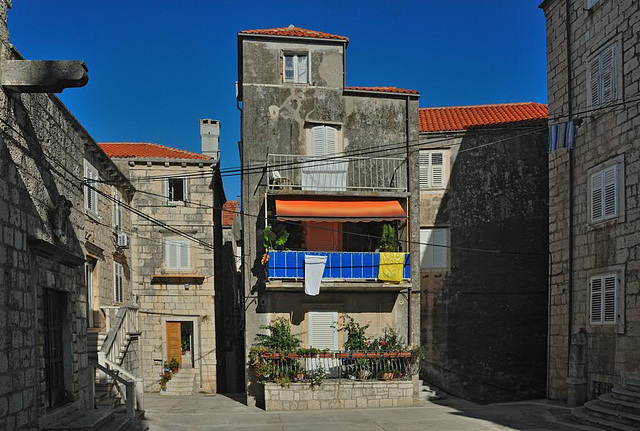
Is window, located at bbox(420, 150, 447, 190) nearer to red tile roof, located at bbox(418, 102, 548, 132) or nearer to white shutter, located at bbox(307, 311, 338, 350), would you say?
red tile roof, located at bbox(418, 102, 548, 132)

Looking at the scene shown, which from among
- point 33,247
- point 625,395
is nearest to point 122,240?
point 33,247

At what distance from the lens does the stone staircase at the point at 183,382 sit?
910 inches

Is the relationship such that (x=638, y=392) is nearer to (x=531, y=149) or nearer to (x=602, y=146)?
(x=602, y=146)

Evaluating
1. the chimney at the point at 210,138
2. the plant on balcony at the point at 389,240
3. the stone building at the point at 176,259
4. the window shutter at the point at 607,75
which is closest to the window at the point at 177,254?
the stone building at the point at 176,259

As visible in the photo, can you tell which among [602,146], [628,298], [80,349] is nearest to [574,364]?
[628,298]

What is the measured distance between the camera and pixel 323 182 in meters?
19.6

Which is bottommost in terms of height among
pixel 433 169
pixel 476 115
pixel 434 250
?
pixel 434 250

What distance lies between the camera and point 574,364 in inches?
634

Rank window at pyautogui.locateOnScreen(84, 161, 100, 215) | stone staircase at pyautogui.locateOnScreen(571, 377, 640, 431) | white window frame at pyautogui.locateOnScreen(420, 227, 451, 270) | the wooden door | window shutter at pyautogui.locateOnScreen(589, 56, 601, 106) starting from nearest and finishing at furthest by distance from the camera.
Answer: stone staircase at pyautogui.locateOnScreen(571, 377, 640, 431) → window shutter at pyautogui.locateOnScreen(589, 56, 601, 106) → window at pyautogui.locateOnScreen(84, 161, 100, 215) → white window frame at pyautogui.locateOnScreen(420, 227, 451, 270) → the wooden door

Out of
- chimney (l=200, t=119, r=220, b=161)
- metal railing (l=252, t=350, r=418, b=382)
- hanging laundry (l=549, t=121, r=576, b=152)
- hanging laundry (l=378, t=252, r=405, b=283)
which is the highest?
chimney (l=200, t=119, r=220, b=161)

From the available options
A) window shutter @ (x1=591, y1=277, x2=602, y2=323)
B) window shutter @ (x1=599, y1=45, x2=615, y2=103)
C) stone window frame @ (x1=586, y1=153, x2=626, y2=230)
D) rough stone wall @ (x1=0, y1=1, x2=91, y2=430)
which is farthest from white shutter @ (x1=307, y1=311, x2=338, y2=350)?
window shutter @ (x1=599, y1=45, x2=615, y2=103)

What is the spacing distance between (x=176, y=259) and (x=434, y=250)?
30.2 feet

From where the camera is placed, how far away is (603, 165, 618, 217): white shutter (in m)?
15.2

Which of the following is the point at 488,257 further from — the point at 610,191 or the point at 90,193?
the point at 90,193
